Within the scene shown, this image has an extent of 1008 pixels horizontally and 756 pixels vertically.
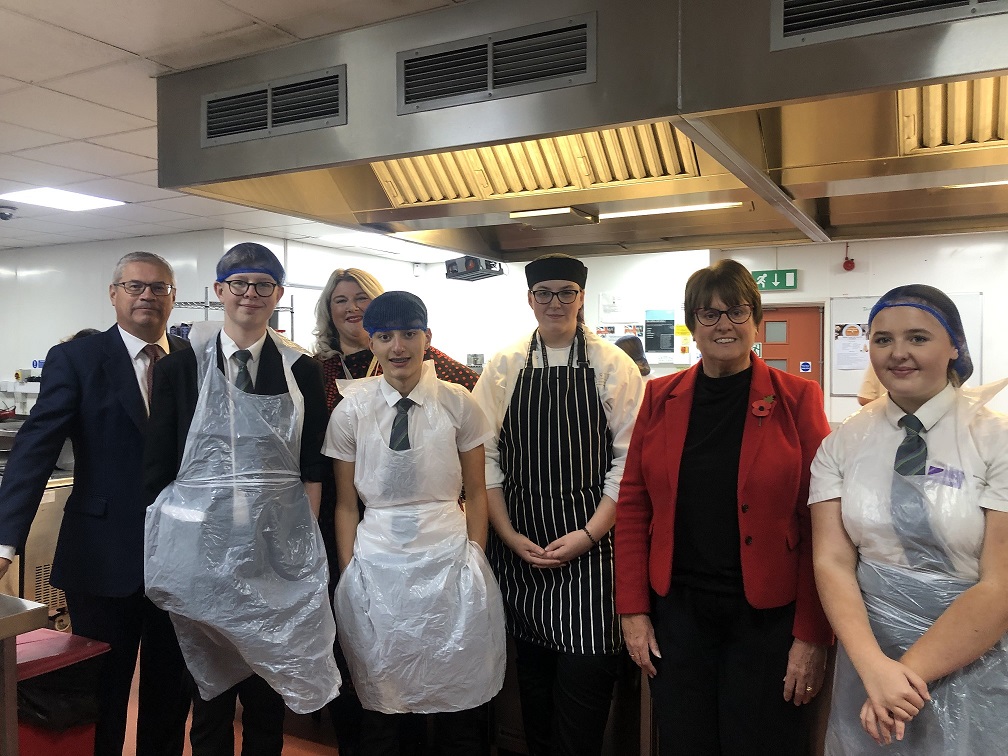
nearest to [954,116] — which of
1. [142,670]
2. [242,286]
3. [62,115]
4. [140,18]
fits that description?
[242,286]

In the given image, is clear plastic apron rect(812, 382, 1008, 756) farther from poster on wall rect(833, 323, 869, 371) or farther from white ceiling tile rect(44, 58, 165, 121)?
poster on wall rect(833, 323, 869, 371)

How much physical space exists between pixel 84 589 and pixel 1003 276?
597 cm

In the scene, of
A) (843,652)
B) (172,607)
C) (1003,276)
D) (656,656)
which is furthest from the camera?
(1003,276)

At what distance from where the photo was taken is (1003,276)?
5.48 meters

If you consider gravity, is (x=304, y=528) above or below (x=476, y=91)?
below

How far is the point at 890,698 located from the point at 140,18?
2558mm

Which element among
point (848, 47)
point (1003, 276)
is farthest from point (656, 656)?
point (1003, 276)

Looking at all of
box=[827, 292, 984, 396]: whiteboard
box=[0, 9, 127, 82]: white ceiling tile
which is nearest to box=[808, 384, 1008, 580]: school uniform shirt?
box=[0, 9, 127, 82]: white ceiling tile

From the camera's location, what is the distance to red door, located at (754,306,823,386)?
6.09m

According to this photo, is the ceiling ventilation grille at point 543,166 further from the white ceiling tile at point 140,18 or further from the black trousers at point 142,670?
the black trousers at point 142,670

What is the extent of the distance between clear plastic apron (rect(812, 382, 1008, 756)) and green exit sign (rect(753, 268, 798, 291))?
16.1 feet

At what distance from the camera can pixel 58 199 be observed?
529 centimetres

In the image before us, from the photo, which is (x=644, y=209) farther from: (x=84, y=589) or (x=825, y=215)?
(x=84, y=589)

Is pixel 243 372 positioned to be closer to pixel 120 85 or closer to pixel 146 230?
pixel 120 85
